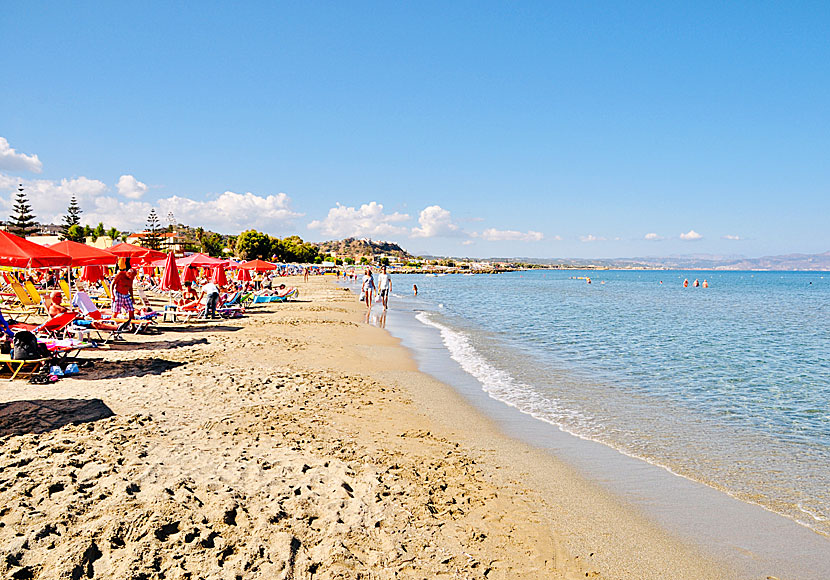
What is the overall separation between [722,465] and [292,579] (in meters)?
4.84

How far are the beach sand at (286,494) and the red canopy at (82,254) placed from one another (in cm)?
368

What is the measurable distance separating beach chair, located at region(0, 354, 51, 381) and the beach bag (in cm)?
8

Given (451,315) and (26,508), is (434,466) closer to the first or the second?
(26,508)

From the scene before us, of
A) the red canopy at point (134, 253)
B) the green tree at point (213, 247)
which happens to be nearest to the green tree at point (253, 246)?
the green tree at point (213, 247)

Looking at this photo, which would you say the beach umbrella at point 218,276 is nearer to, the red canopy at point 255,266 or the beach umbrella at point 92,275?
the beach umbrella at point 92,275

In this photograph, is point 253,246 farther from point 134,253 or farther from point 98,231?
point 134,253

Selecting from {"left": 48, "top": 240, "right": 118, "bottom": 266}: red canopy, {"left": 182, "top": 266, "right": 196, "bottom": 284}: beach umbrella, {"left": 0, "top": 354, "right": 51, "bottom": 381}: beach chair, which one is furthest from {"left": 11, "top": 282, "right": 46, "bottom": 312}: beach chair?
{"left": 0, "top": 354, "right": 51, "bottom": 381}: beach chair

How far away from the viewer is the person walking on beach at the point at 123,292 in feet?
38.5

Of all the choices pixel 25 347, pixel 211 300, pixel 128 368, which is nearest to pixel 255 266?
pixel 211 300

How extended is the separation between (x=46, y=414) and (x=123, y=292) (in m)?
6.82

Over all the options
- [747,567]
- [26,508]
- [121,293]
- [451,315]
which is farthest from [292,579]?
[451,315]

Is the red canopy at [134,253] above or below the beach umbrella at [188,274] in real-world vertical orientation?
above

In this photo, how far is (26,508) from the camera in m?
3.55

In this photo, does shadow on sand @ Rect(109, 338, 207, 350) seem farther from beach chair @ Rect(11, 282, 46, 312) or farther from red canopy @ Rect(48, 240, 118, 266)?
beach chair @ Rect(11, 282, 46, 312)
